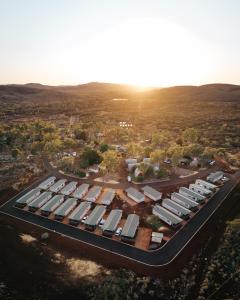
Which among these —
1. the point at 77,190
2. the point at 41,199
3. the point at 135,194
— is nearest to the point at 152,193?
the point at 135,194

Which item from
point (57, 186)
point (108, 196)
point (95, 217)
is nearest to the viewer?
point (95, 217)

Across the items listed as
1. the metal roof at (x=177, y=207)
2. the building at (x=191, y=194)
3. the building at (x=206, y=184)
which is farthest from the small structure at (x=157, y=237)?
the building at (x=206, y=184)

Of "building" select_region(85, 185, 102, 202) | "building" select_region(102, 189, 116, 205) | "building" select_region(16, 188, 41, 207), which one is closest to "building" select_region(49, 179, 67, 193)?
"building" select_region(16, 188, 41, 207)

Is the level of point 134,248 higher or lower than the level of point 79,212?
lower

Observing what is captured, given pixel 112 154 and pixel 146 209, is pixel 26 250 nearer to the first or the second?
pixel 146 209

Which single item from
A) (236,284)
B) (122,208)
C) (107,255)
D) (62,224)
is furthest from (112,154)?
(236,284)

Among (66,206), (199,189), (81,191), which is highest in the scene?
(66,206)

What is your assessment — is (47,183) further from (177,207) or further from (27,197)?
(177,207)

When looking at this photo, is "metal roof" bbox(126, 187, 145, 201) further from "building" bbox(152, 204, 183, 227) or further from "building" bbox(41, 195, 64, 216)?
"building" bbox(41, 195, 64, 216)
